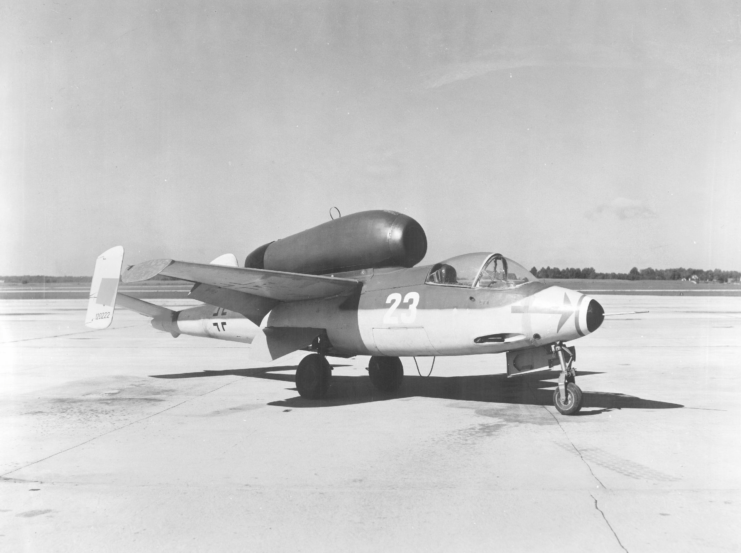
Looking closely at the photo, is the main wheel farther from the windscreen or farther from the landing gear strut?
the landing gear strut

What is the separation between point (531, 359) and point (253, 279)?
4292mm

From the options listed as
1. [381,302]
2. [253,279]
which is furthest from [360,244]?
[253,279]

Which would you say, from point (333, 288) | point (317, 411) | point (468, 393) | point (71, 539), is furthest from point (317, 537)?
point (468, 393)

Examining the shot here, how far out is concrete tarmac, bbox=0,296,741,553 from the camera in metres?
4.35

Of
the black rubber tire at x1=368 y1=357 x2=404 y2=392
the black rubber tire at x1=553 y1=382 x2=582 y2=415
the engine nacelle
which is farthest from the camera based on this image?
the black rubber tire at x1=368 y1=357 x2=404 y2=392

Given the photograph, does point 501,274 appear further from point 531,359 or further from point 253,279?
point 253,279

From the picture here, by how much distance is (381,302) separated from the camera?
9539 mm

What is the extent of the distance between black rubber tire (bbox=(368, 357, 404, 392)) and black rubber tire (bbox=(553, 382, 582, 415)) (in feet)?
10.4

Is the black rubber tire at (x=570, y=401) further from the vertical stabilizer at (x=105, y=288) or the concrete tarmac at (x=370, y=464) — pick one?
the vertical stabilizer at (x=105, y=288)

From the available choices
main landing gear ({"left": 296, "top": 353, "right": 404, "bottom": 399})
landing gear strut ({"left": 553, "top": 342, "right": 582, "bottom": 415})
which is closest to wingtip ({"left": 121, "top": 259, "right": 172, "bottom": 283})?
main landing gear ({"left": 296, "top": 353, "right": 404, "bottom": 399})

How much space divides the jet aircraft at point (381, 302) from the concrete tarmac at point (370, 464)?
85 cm

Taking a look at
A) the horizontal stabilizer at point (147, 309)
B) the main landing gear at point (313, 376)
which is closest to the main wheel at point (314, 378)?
the main landing gear at point (313, 376)

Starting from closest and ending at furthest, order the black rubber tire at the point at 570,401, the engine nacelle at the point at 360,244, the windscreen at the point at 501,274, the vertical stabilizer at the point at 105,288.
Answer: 1. the black rubber tire at the point at 570,401
2. the windscreen at the point at 501,274
3. the vertical stabilizer at the point at 105,288
4. the engine nacelle at the point at 360,244

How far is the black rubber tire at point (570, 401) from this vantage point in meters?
8.22
